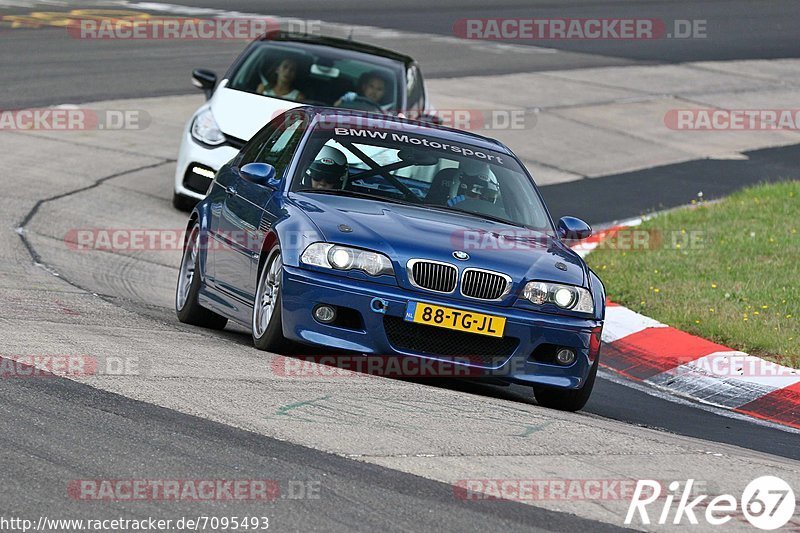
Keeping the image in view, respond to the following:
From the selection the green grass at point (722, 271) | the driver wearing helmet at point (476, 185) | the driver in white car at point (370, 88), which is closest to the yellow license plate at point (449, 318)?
the driver wearing helmet at point (476, 185)

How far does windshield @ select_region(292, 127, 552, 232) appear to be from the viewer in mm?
8828

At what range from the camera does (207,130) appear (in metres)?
13.9

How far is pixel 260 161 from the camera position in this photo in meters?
9.60

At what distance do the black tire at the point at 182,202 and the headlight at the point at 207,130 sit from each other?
63cm

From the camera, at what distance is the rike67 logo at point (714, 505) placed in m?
5.64

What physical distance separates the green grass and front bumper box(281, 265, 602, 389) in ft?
8.68

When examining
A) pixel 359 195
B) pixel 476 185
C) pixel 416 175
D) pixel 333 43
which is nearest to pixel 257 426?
pixel 359 195

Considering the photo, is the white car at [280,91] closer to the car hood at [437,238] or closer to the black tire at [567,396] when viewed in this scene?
the car hood at [437,238]

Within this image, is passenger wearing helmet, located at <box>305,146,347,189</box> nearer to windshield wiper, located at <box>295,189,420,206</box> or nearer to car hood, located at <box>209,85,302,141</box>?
windshield wiper, located at <box>295,189,420,206</box>

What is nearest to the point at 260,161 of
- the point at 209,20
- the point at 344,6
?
the point at 209,20

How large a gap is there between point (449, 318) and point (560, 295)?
Result: 2.18 ft

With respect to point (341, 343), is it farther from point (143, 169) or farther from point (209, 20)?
point (209, 20)

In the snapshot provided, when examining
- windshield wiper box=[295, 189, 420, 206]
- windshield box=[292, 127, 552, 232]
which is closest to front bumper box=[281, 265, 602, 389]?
windshield wiper box=[295, 189, 420, 206]

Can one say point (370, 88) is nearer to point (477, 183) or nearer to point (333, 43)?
point (333, 43)
